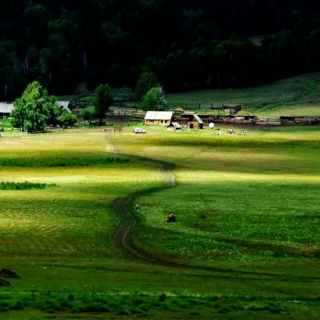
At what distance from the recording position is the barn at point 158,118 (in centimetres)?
16775

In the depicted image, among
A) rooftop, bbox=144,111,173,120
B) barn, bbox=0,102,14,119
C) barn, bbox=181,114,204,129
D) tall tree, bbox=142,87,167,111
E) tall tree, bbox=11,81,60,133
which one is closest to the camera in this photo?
tall tree, bbox=11,81,60,133

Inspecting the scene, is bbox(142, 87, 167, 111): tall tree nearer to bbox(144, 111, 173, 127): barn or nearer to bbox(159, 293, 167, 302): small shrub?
bbox(144, 111, 173, 127): barn

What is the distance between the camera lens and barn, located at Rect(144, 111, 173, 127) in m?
168

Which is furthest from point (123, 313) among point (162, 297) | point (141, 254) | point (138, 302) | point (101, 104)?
point (101, 104)

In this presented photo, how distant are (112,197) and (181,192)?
6.29 m

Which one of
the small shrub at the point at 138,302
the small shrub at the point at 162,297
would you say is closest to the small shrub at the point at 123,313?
the small shrub at the point at 138,302

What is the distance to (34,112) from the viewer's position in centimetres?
15638

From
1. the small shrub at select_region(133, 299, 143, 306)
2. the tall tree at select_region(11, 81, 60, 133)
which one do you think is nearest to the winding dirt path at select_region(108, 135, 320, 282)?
the small shrub at select_region(133, 299, 143, 306)

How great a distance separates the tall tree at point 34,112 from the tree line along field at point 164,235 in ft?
106

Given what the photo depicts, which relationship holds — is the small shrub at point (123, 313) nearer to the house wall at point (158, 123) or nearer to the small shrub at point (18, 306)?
the small shrub at point (18, 306)

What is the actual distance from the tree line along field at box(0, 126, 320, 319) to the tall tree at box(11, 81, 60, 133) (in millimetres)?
32194

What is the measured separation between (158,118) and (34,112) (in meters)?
21.1

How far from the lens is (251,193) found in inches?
3238

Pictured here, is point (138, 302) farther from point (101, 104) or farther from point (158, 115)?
point (101, 104)
